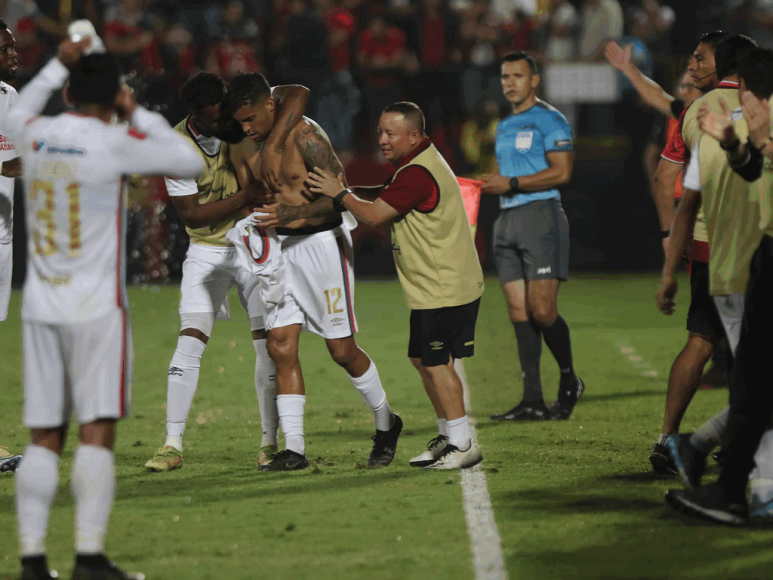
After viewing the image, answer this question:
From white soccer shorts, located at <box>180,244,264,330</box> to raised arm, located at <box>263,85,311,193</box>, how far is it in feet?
1.91

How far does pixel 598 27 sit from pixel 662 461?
470 inches

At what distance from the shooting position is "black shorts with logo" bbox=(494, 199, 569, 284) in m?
7.58

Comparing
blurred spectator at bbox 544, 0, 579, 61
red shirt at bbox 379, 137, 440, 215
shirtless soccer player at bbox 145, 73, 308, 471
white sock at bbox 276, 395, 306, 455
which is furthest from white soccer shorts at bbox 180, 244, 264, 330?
blurred spectator at bbox 544, 0, 579, 61

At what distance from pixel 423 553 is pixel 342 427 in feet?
10.0

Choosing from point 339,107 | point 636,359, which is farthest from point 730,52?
point 339,107

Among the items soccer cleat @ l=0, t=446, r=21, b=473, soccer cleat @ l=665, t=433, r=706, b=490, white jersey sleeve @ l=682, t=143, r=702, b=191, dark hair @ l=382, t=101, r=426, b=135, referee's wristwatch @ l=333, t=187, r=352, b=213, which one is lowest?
soccer cleat @ l=0, t=446, r=21, b=473

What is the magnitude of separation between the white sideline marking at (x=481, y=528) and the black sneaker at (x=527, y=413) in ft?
5.16

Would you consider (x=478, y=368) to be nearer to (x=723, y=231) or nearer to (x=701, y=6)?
(x=723, y=231)

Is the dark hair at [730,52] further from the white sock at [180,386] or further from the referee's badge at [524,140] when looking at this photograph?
the white sock at [180,386]

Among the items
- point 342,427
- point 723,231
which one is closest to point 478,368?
point 342,427

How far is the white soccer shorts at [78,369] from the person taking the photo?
3.83m

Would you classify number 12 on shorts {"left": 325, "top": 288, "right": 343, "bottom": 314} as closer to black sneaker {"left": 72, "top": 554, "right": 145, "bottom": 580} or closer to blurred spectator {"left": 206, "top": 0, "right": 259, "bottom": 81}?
black sneaker {"left": 72, "top": 554, "right": 145, "bottom": 580}

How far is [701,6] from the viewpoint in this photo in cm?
1811

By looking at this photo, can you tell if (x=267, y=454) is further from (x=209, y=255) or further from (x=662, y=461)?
(x=662, y=461)
